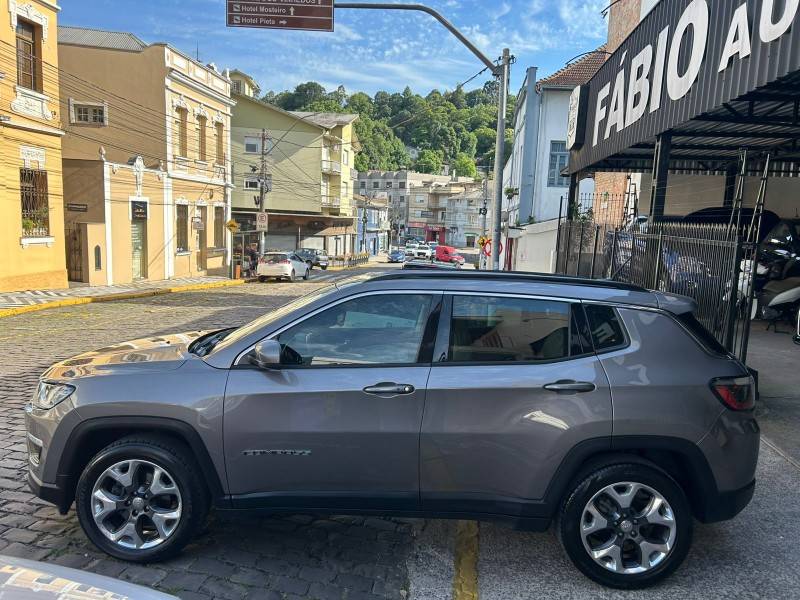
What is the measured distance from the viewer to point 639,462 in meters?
3.38

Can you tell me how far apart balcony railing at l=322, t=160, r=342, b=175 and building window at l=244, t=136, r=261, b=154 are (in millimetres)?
5561

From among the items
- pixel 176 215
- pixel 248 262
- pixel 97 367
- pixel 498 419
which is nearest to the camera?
pixel 498 419

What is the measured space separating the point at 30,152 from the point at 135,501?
17780mm

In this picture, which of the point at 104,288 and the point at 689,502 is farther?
the point at 104,288

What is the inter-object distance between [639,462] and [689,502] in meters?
0.46

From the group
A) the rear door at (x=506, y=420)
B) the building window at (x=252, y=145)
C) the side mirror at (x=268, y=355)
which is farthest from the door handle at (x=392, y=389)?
the building window at (x=252, y=145)

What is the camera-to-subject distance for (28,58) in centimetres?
1803

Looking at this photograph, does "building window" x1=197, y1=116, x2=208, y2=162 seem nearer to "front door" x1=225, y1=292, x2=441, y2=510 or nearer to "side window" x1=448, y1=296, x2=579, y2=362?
"front door" x1=225, y1=292, x2=441, y2=510

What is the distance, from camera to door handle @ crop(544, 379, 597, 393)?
333 centimetres

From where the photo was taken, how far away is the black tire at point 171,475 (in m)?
3.41

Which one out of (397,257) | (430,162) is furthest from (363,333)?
(430,162)

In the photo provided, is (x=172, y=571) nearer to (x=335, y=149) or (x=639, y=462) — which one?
(x=639, y=462)

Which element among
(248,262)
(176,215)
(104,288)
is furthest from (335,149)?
(104,288)

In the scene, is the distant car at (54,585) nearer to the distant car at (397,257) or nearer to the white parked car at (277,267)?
the white parked car at (277,267)
